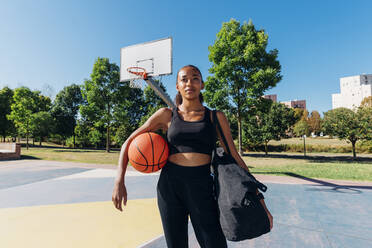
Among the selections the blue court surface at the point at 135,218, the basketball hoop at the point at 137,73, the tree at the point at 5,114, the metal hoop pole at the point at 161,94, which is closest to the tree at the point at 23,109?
the tree at the point at 5,114

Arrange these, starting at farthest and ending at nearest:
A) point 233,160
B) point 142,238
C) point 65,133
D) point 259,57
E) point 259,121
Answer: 1. point 65,133
2. point 259,121
3. point 259,57
4. point 142,238
5. point 233,160

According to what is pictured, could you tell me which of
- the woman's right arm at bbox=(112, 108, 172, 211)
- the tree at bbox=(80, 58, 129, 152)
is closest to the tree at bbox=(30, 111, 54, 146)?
the tree at bbox=(80, 58, 129, 152)

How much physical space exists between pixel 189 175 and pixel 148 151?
455mm

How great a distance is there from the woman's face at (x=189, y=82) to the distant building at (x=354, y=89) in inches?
5739

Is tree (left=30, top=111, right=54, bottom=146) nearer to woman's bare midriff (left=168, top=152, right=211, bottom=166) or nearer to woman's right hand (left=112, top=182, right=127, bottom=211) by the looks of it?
woman's right hand (left=112, top=182, right=127, bottom=211)

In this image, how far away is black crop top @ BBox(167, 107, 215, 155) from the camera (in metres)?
1.72

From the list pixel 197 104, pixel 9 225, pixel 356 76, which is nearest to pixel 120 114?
pixel 9 225

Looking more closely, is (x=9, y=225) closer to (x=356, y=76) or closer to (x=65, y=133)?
(x=65, y=133)

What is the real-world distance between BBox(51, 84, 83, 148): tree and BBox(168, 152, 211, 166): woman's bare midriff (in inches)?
1523

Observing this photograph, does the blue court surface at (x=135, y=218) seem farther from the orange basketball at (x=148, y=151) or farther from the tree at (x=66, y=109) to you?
the tree at (x=66, y=109)

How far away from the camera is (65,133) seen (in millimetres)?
35188

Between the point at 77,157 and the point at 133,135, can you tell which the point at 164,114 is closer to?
the point at 133,135

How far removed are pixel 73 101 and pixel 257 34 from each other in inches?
1278

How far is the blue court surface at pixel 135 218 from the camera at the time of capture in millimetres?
3385
